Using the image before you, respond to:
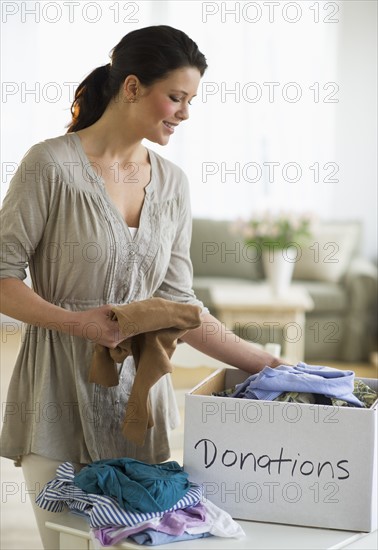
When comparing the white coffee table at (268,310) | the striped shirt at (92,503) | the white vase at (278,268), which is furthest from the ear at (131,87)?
the white vase at (278,268)

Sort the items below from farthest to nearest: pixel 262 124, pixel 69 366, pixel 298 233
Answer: pixel 262 124 → pixel 298 233 → pixel 69 366

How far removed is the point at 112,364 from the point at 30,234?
0.27m

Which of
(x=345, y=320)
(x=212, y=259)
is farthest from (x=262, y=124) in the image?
(x=345, y=320)

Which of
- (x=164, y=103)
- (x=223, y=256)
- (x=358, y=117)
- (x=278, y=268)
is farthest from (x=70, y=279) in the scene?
(x=358, y=117)

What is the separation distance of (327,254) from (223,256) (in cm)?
75

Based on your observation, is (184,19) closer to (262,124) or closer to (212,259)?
(262,124)

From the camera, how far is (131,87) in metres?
1.52

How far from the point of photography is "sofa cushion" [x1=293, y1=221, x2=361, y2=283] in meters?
5.84

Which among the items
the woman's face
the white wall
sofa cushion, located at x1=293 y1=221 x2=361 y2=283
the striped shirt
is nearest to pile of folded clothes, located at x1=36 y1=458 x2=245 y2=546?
the striped shirt

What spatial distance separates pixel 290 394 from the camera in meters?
1.33

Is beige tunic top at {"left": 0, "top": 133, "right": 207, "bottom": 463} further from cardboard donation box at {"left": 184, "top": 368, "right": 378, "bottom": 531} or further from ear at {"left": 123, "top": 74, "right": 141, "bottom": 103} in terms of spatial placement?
cardboard donation box at {"left": 184, "top": 368, "right": 378, "bottom": 531}

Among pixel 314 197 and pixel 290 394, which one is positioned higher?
pixel 314 197

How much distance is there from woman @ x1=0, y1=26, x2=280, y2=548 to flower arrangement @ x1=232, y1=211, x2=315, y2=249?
3892 millimetres

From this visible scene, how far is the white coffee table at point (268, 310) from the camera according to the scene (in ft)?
16.6
